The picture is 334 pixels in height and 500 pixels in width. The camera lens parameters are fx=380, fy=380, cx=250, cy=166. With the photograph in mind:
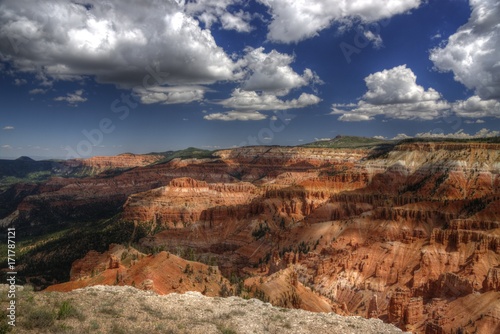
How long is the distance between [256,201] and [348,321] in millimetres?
108554

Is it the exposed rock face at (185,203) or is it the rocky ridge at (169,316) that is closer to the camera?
the rocky ridge at (169,316)

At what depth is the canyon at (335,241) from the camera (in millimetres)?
50625

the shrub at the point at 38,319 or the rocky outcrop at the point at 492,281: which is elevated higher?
the shrub at the point at 38,319

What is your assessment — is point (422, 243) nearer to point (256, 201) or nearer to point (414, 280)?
point (414, 280)

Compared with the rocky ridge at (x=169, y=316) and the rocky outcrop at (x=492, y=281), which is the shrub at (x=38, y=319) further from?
the rocky outcrop at (x=492, y=281)

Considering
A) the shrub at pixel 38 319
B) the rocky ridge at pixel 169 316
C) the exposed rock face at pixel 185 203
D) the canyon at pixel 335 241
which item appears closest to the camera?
the shrub at pixel 38 319

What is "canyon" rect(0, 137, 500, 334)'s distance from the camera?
1993 inches

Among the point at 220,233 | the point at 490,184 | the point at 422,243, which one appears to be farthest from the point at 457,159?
the point at 220,233

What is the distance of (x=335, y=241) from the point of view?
91.2 metres

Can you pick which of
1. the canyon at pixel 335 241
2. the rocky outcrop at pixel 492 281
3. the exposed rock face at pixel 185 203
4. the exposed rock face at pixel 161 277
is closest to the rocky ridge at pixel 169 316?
the exposed rock face at pixel 161 277

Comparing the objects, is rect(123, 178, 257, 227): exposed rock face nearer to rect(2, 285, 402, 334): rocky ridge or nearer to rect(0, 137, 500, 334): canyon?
rect(0, 137, 500, 334): canyon

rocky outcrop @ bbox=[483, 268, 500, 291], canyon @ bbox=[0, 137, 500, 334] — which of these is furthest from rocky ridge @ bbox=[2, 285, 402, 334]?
rocky outcrop @ bbox=[483, 268, 500, 291]

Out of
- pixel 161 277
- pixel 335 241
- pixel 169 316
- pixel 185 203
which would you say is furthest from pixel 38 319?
pixel 185 203

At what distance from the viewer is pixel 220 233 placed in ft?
408
